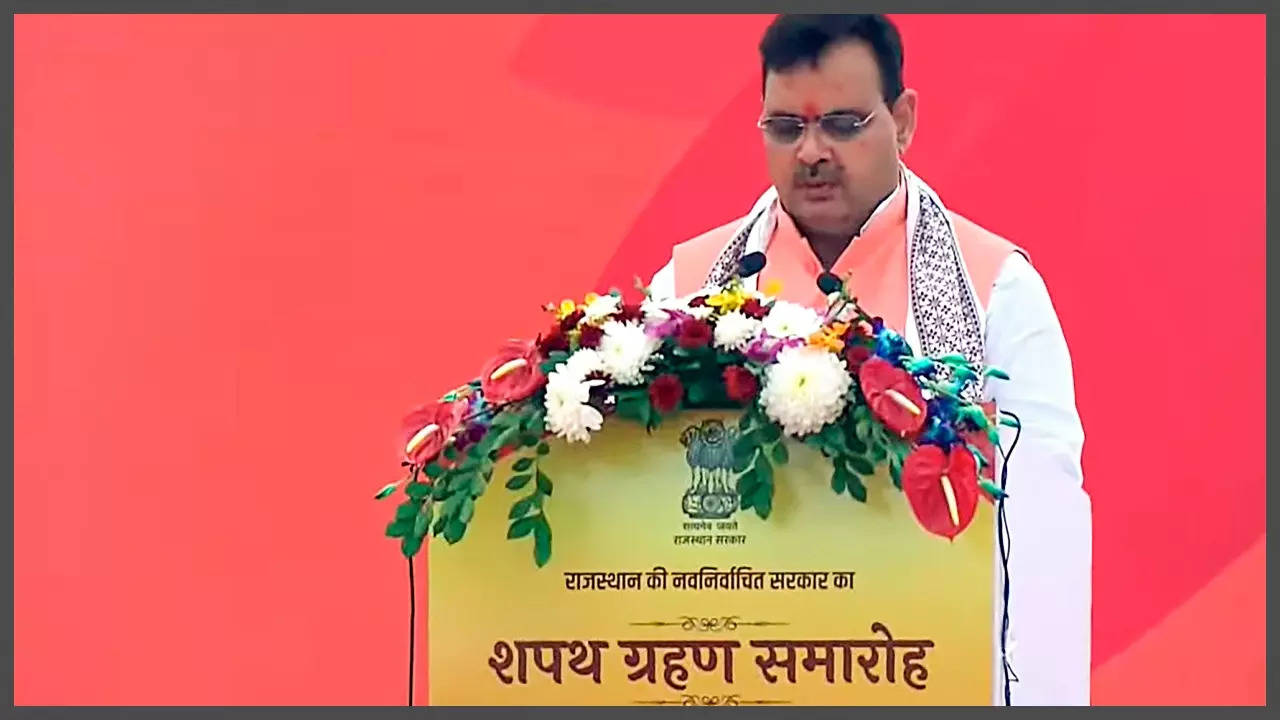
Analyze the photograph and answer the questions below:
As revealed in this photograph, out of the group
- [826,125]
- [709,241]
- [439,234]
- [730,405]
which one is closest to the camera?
[730,405]

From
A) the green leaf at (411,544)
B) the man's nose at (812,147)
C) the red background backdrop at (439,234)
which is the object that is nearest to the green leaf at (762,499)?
the green leaf at (411,544)

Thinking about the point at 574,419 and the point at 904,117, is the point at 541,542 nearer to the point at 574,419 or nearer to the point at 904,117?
the point at 574,419

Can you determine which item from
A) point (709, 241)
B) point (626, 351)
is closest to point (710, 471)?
point (626, 351)

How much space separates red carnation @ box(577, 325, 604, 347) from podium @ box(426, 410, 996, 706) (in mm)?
107

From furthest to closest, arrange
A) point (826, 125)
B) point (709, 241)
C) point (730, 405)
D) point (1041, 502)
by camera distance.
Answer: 1. point (709, 241)
2. point (826, 125)
3. point (1041, 502)
4. point (730, 405)

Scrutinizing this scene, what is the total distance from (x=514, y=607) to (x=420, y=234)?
5.40 ft

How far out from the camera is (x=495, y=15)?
355cm

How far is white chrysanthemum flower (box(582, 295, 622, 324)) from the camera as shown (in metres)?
2.07

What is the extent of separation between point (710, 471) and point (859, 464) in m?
0.18

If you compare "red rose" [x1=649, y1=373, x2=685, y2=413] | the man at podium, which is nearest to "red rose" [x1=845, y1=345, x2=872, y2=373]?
"red rose" [x1=649, y1=373, x2=685, y2=413]

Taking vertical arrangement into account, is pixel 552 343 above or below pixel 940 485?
above

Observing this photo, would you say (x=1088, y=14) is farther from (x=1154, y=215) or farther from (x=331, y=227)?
(x=331, y=227)

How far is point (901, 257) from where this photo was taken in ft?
10.1

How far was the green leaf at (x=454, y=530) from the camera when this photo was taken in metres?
2.00
